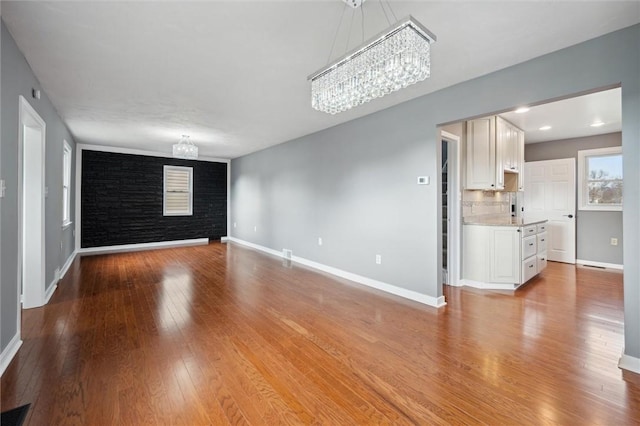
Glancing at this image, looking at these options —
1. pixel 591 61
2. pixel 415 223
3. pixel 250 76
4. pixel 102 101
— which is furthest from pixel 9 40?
pixel 591 61

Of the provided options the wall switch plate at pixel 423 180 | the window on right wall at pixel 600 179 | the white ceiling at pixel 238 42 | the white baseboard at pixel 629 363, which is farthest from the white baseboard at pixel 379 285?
the window on right wall at pixel 600 179

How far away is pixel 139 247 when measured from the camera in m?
7.02

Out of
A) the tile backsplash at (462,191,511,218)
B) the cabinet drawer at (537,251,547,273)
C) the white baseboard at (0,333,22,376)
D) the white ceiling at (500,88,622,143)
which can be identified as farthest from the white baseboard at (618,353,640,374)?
the white baseboard at (0,333,22,376)

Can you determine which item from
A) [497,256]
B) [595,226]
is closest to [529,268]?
[497,256]

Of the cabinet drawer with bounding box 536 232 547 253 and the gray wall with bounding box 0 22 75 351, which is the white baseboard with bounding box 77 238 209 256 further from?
the cabinet drawer with bounding box 536 232 547 253

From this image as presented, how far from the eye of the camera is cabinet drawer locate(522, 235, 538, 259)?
12.8ft

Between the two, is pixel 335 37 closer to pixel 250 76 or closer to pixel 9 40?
pixel 250 76

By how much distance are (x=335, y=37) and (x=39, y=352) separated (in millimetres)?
3339

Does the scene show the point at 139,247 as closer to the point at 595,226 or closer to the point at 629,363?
the point at 629,363

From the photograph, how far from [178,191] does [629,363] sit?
8.35 m

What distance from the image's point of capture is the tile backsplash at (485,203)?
4317 millimetres

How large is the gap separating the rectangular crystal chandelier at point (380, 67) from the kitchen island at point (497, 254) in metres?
2.97

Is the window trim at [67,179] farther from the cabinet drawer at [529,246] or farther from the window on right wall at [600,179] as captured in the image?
the window on right wall at [600,179]

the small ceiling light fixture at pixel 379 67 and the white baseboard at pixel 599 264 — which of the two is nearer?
the small ceiling light fixture at pixel 379 67
